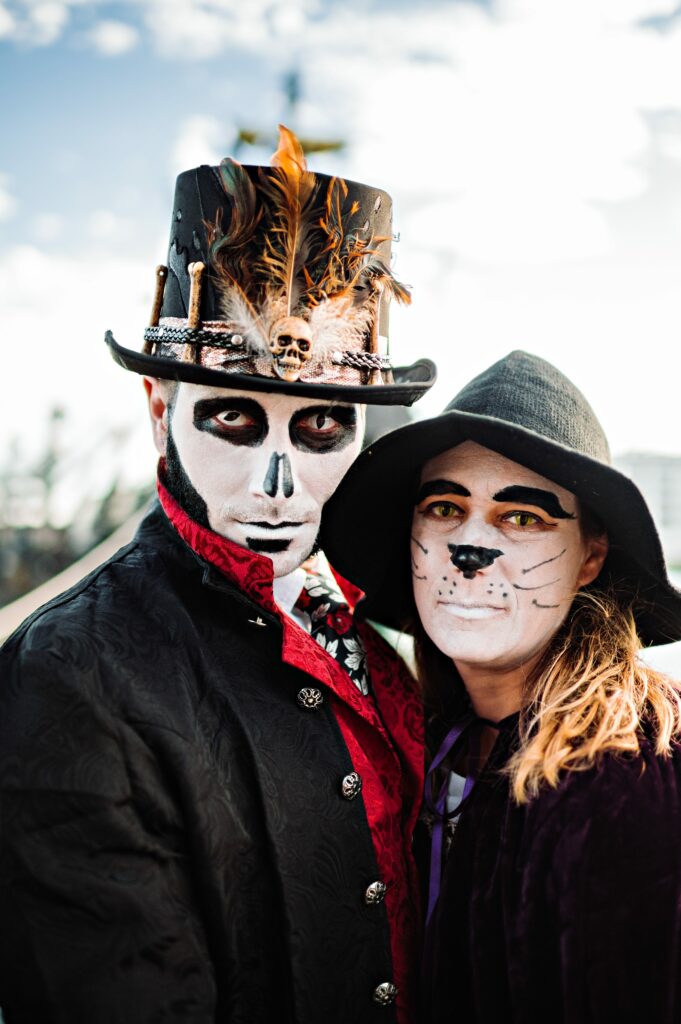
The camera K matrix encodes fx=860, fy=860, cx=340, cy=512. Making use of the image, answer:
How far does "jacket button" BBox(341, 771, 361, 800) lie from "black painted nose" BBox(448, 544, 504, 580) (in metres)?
0.55

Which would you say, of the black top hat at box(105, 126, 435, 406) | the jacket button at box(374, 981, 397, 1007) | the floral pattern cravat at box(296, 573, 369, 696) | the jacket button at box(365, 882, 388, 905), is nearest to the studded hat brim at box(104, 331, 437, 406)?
the black top hat at box(105, 126, 435, 406)

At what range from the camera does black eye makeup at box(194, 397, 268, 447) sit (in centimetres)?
204

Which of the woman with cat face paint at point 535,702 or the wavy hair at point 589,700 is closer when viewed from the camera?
the woman with cat face paint at point 535,702

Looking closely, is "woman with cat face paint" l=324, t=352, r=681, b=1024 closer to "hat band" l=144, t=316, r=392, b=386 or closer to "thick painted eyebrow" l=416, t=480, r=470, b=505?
"thick painted eyebrow" l=416, t=480, r=470, b=505

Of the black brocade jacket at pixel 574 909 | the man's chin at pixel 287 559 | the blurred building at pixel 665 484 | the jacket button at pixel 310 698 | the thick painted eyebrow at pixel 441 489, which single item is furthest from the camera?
the blurred building at pixel 665 484

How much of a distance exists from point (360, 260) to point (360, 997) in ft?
5.55

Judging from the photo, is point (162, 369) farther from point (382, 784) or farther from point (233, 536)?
point (382, 784)

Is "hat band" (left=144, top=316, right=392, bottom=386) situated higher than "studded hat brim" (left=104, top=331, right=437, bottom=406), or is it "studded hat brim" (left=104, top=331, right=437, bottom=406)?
"hat band" (left=144, top=316, right=392, bottom=386)

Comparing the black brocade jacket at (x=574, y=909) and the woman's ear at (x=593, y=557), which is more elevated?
the woman's ear at (x=593, y=557)

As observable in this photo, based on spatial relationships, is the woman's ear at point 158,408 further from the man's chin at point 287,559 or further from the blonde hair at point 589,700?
the blonde hair at point 589,700

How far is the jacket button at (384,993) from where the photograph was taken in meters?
1.86

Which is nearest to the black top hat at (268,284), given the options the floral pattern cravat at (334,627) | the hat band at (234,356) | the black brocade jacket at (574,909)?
the hat band at (234,356)

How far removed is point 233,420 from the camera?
205cm

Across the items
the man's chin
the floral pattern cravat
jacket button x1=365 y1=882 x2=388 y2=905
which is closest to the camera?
jacket button x1=365 y1=882 x2=388 y2=905
